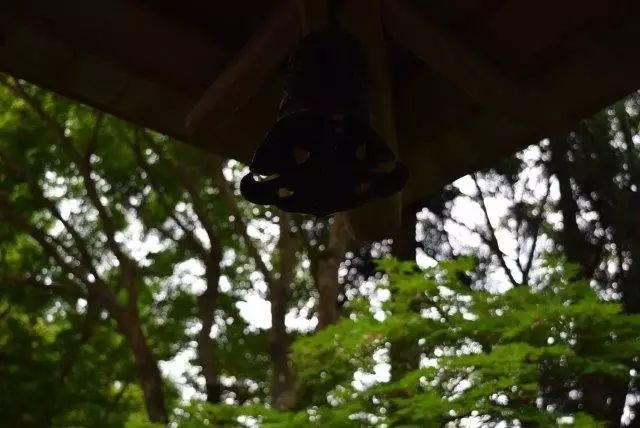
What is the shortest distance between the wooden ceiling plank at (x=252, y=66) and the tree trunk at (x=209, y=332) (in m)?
4.51

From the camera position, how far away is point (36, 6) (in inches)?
43.1

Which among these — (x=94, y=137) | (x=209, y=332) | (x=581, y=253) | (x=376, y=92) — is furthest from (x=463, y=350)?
(x=94, y=137)

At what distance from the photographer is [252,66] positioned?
3.65 feet

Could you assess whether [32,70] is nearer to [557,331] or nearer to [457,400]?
[457,400]

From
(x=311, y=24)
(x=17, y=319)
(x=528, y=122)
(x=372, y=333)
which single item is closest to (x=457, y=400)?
(x=372, y=333)

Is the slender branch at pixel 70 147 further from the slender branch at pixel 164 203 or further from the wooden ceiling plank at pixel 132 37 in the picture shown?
the wooden ceiling plank at pixel 132 37

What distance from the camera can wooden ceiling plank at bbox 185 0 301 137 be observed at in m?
1.08

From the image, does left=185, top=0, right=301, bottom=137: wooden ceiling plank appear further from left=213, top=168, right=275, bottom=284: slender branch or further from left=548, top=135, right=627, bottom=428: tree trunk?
left=213, top=168, right=275, bottom=284: slender branch

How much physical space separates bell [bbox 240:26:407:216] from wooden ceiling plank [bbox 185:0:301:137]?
5 cm

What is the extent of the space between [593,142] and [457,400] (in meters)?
4.22

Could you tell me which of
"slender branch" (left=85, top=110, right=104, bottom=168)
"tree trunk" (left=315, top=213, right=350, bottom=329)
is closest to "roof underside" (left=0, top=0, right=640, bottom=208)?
"tree trunk" (left=315, top=213, right=350, bottom=329)

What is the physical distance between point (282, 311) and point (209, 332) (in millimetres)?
692

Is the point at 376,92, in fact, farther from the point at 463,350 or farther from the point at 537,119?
the point at 463,350

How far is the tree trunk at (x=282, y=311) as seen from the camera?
209 inches
